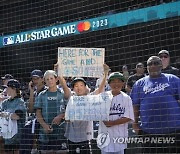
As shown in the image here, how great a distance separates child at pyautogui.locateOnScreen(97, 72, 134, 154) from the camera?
527 centimetres

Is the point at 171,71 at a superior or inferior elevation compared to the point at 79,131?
superior

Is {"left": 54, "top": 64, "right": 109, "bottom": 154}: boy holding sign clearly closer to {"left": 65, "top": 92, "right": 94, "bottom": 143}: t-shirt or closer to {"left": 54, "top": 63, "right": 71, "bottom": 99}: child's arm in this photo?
{"left": 65, "top": 92, "right": 94, "bottom": 143}: t-shirt

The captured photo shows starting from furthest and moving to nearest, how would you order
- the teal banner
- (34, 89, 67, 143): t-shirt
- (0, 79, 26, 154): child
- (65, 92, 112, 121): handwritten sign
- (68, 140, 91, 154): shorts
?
the teal banner < (0, 79, 26, 154): child < (34, 89, 67, 143): t-shirt < (68, 140, 91, 154): shorts < (65, 92, 112, 121): handwritten sign

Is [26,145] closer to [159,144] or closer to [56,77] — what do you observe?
[56,77]

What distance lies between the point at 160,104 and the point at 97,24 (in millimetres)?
5471

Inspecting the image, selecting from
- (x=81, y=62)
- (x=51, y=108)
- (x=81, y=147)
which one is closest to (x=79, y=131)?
(x=81, y=147)

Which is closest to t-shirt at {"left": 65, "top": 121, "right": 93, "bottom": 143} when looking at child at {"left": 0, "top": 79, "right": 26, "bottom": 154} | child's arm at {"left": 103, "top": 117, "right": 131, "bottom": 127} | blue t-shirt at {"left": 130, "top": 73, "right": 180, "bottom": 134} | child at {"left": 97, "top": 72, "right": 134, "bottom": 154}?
child at {"left": 97, "top": 72, "right": 134, "bottom": 154}

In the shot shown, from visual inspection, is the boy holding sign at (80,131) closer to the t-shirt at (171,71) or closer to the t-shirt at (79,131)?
the t-shirt at (79,131)

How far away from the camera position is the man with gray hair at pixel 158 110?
17.1 ft

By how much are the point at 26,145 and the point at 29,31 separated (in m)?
4.93

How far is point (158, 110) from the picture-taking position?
5359 millimetres

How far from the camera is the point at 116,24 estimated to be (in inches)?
412

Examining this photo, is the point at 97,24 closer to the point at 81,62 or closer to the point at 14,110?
the point at 14,110

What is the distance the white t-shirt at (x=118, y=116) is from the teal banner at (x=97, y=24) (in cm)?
407
